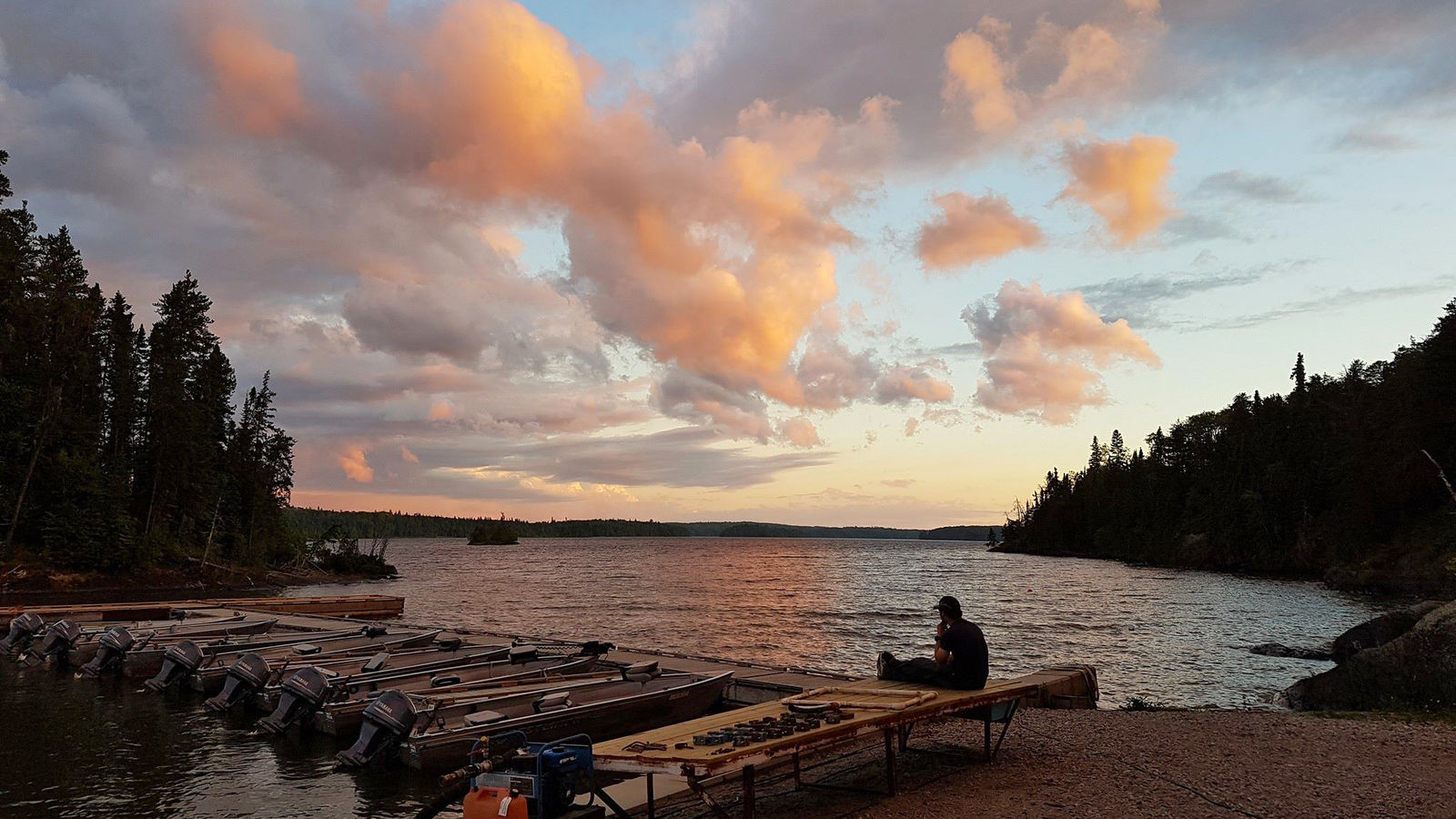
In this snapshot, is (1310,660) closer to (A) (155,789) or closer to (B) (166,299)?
(A) (155,789)

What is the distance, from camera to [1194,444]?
132m

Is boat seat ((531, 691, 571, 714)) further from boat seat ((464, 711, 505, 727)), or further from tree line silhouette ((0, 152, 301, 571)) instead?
tree line silhouette ((0, 152, 301, 571))

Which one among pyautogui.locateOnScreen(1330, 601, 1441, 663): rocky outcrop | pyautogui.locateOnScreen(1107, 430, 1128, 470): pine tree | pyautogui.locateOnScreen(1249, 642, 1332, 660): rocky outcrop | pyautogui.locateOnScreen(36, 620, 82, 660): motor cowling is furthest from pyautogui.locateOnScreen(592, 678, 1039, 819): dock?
pyautogui.locateOnScreen(1107, 430, 1128, 470): pine tree

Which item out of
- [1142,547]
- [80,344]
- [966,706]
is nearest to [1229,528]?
[1142,547]

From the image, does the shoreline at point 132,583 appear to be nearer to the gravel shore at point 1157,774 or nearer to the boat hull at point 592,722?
the boat hull at point 592,722

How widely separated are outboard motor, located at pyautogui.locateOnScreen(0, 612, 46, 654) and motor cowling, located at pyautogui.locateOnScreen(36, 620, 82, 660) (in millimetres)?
2366

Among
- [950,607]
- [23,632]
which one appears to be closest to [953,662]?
[950,607]

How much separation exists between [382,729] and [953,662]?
939cm

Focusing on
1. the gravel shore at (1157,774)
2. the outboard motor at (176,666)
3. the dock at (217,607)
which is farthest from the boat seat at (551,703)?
the dock at (217,607)

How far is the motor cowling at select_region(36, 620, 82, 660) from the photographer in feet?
79.6

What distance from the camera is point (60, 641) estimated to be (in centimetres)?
2428

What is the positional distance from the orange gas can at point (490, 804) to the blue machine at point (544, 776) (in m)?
0.02

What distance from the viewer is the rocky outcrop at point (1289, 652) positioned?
100 ft

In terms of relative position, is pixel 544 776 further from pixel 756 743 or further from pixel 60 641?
pixel 60 641
